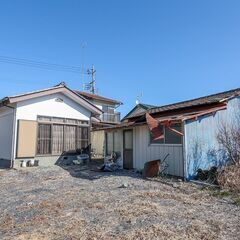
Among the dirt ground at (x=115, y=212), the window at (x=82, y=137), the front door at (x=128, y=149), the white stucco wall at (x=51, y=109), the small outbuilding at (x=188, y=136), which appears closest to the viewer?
the dirt ground at (x=115, y=212)

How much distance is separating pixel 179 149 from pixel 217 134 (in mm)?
1774

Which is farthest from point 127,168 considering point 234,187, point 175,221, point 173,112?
point 175,221

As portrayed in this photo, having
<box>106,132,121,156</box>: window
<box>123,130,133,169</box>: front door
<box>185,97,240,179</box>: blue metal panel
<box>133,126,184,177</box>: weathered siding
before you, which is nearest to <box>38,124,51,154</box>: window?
<box>106,132,121,156</box>: window

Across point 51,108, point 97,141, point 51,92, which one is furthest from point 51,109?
point 97,141

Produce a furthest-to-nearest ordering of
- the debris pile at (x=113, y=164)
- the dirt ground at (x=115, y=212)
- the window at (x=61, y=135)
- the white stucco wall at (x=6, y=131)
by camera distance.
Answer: the window at (x=61, y=135) < the white stucco wall at (x=6, y=131) < the debris pile at (x=113, y=164) < the dirt ground at (x=115, y=212)

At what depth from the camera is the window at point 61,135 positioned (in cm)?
1541

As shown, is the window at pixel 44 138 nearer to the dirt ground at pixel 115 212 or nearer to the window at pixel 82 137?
the window at pixel 82 137

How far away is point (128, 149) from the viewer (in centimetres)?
1420

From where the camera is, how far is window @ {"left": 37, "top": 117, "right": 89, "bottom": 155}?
15414 mm

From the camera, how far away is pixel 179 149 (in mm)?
10523

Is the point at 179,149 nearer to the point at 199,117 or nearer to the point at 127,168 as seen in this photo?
the point at 199,117

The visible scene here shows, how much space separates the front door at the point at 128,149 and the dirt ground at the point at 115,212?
4.28 m

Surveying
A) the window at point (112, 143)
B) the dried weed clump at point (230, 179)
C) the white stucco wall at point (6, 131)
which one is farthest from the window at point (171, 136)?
the white stucco wall at point (6, 131)

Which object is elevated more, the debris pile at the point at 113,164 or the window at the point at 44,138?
the window at the point at 44,138
